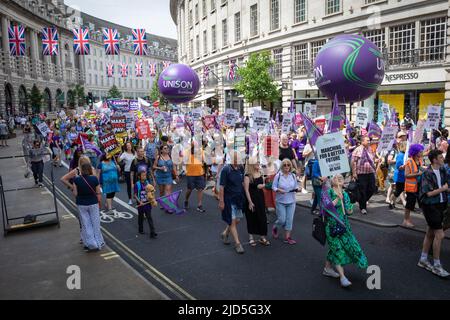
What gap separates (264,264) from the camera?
246 inches

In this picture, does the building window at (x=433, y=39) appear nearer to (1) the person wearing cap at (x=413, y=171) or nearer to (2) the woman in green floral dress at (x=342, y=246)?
(1) the person wearing cap at (x=413, y=171)

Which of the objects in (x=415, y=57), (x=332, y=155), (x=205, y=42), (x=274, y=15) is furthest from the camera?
(x=205, y=42)

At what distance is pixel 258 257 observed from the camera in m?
6.58

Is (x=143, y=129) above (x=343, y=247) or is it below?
above

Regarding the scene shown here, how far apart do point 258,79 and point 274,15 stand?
6.52 meters

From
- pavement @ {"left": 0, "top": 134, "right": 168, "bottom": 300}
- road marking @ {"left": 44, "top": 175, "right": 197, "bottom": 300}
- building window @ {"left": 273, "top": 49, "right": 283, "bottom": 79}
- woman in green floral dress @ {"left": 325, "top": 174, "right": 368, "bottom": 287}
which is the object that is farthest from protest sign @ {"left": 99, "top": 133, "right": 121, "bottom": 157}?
building window @ {"left": 273, "top": 49, "right": 283, "bottom": 79}

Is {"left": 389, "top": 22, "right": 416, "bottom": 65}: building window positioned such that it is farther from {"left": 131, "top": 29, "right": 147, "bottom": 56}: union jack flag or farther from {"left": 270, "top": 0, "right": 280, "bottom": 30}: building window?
{"left": 131, "top": 29, "right": 147, "bottom": 56}: union jack flag

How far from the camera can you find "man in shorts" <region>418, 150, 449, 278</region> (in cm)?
562

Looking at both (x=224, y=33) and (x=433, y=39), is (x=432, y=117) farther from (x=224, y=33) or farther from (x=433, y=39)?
(x=224, y=33)

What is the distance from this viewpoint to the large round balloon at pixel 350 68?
8.66 m

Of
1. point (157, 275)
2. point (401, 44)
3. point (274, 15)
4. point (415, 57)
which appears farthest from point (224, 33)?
point (157, 275)

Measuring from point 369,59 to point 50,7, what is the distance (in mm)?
81572
